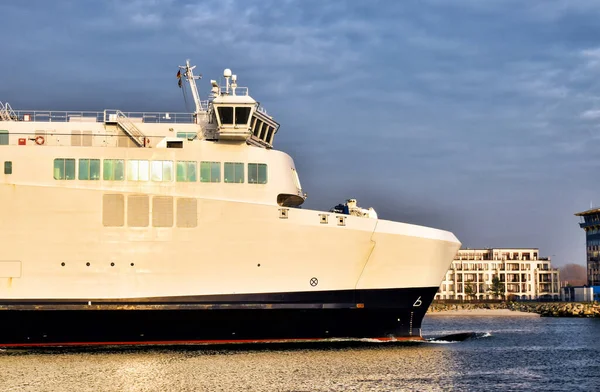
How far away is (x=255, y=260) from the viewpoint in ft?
107

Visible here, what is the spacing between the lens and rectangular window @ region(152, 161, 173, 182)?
33406 millimetres

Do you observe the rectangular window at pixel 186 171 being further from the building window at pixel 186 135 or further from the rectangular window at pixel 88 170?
the rectangular window at pixel 88 170

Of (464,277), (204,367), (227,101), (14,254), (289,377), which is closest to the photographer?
(289,377)

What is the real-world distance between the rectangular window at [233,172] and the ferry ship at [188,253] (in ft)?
0.14

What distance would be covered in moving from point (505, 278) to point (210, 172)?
390 ft

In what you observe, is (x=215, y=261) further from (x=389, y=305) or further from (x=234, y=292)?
(x=389, y=305)

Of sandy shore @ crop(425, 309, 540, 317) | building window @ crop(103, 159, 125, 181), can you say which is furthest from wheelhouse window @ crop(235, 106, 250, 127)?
sandy shore @ crop(425, 309, 540, 317)

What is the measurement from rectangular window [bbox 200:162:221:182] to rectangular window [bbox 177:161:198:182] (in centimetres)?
31

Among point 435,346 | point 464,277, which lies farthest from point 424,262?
point 464,277

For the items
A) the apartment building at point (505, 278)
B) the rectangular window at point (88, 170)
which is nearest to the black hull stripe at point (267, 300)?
the rectangular window at point (88, 170)

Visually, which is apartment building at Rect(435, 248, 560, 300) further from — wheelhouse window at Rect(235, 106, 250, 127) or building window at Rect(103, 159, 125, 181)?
building window at Rect(103, 159, 125, 181)

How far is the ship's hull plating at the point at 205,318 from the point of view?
32156 millimetres

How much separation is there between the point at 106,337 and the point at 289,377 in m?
9.55

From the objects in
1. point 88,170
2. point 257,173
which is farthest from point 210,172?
Answer: point 88,170
